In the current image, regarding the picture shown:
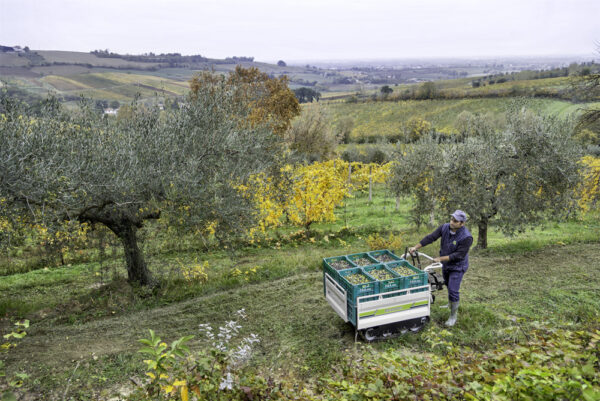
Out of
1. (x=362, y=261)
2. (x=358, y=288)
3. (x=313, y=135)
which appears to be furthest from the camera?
(x=313, y=135)

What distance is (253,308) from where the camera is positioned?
913 cm

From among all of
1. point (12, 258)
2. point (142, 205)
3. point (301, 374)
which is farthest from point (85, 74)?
point (301, 374)

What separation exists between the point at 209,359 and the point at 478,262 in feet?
34.7

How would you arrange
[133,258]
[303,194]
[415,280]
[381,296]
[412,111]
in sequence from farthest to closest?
1. [412,111]
2. [303,194]
3. [133,258]
4. [415,280]
5. [381,296]

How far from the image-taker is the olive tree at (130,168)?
7.21 m

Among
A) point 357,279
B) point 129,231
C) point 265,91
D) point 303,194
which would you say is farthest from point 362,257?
point 265,91

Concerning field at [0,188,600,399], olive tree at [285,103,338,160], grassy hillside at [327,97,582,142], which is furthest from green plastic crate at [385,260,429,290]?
grassy hillside at [327,97,582,142]

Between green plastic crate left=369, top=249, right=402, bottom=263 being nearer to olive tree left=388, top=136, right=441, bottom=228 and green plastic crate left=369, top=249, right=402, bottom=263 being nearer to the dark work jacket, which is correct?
the dark work jacket

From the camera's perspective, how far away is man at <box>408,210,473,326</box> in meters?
7.34

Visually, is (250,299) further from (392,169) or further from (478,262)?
(392,169)

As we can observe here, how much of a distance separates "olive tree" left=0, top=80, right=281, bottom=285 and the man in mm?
4644

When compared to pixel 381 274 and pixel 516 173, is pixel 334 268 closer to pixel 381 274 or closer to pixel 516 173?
pixel 381 274

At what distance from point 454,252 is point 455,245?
0.15 m

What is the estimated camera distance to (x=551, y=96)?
2458 inches
